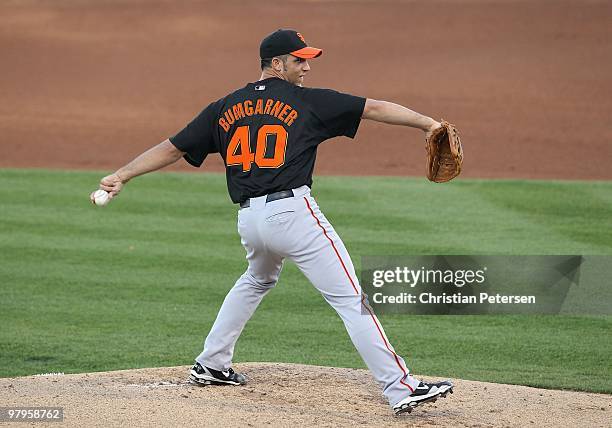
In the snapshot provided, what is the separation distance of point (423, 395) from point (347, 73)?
1453 centimetres

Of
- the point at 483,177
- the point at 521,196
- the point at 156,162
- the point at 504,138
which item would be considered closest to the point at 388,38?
the point at 504,138

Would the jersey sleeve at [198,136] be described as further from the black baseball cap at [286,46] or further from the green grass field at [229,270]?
the green grass field at [229,270]

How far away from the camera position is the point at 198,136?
5.37 meters

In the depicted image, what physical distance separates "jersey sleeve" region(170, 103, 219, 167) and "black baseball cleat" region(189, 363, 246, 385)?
1.14 meters

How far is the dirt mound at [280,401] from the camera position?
15.9ft

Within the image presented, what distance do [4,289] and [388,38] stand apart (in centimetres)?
1367

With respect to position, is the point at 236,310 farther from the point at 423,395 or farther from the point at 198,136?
the point at 423,395

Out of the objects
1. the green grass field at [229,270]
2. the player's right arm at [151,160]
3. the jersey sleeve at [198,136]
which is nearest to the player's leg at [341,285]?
the jersey sleeve at [198,136]

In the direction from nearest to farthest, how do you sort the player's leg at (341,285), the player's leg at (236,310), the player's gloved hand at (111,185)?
the player's leg at (341,285) < the player's gloved hand at (111,185) < the player's leg at (236,310)

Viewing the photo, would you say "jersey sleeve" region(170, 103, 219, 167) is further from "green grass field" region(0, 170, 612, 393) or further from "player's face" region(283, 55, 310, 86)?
"green grass field" region(0, 170, 612, 393)

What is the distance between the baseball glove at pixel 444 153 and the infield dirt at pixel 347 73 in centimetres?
849

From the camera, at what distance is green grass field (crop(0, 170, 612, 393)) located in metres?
6.90

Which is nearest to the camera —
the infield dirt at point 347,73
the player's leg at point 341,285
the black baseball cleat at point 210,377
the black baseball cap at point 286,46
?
the player's leg at point 341,285

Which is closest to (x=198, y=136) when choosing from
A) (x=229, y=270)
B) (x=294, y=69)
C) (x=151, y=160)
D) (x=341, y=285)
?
(x=151, y=160)
